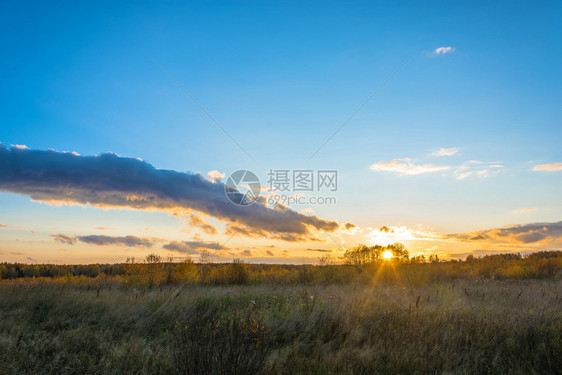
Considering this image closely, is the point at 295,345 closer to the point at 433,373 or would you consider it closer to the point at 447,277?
the point at 433,373

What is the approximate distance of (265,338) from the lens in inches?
249

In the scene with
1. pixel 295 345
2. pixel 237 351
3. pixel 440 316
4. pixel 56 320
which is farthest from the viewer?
pixel 56 320

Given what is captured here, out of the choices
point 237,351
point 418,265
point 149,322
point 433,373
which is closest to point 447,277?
point 418,265

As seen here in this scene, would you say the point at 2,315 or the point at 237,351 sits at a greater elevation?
the point at 237,351

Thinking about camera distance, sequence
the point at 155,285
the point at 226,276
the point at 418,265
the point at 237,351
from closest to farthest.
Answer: the point at 237,351 < the point at 155,285 < the point at 226,276 < the point at 418,265

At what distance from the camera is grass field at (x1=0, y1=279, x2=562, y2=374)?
228 inches

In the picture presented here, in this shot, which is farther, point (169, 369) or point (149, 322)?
point (149, 322)

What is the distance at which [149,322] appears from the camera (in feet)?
35.0

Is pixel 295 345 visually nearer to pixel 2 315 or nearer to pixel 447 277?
pixel 2 315

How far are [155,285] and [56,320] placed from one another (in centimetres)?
871

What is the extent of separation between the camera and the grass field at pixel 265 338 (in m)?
5.80

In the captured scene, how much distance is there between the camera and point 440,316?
9.91m

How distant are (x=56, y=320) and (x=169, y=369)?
20.8ft

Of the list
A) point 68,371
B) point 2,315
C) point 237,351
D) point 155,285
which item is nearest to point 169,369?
point 68,371
